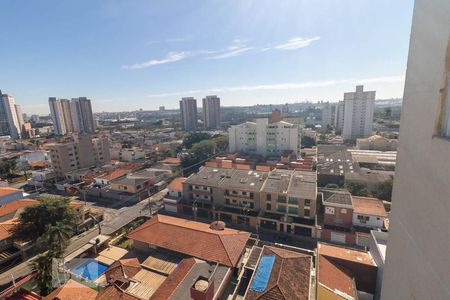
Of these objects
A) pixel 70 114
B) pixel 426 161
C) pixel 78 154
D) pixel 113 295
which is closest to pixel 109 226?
pixel 113 295

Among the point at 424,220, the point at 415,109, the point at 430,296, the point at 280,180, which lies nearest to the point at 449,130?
the point at 415,109

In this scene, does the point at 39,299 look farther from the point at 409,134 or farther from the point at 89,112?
the point at 89,112

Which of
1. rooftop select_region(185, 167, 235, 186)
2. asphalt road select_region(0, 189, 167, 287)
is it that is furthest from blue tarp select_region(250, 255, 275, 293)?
asphalt road select_region(0, 189, 167, 287)

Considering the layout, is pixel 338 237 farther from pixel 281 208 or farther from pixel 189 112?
pixel 189 112

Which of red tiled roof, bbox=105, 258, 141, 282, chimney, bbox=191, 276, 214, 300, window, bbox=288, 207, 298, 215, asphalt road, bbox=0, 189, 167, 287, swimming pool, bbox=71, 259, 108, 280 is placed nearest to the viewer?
chimney, bbox=191, 276, 214, 300

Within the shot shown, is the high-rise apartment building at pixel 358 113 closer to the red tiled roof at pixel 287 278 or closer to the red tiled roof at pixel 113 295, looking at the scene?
A: the red tiled roof at pixel 287 278

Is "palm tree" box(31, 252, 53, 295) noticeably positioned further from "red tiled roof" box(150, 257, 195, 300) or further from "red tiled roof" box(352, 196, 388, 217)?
"red tiled roof" box(352, 196, 388, 217)
